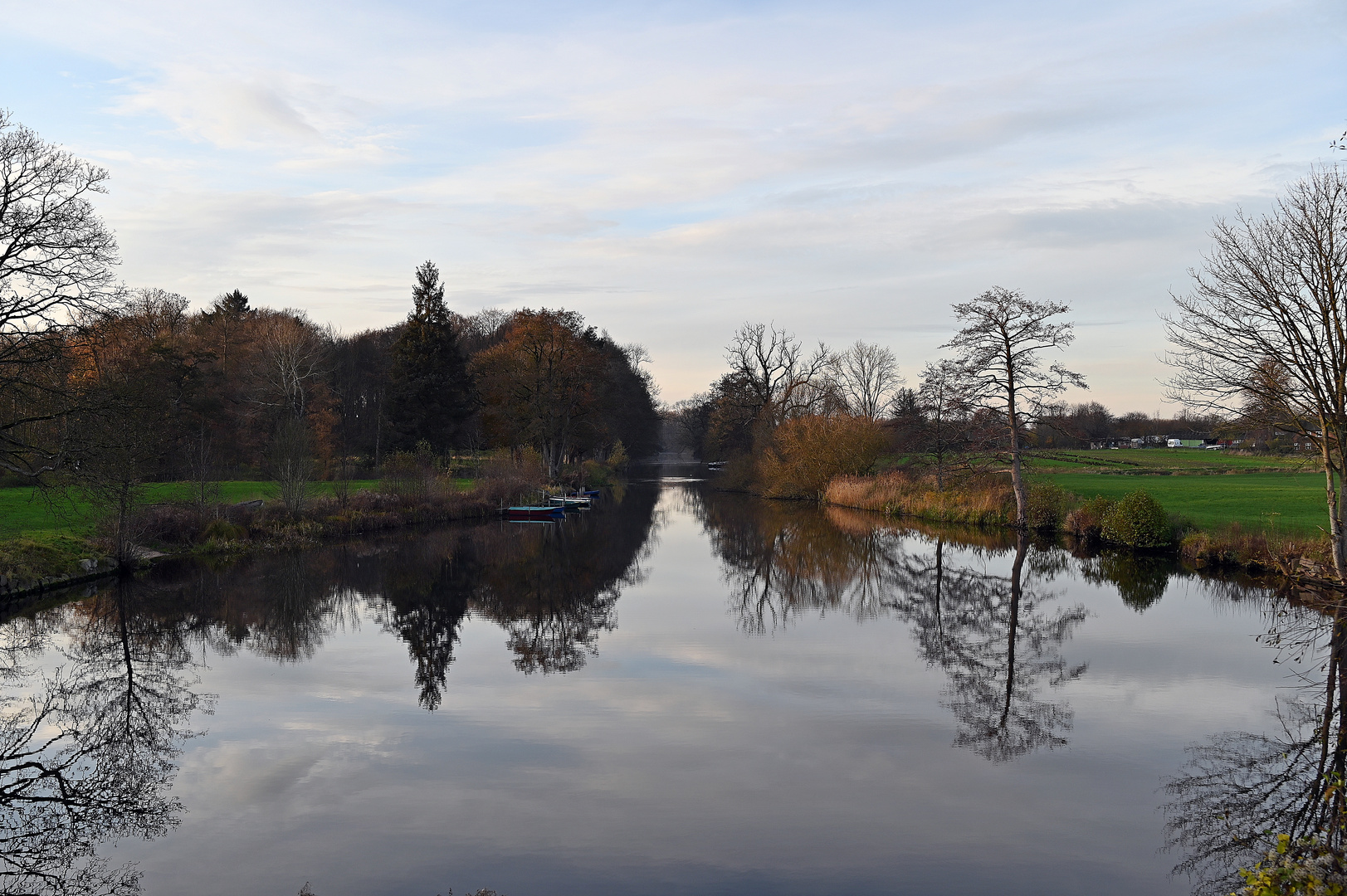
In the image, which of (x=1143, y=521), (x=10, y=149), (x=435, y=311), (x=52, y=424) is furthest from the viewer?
(x=435, y=311)

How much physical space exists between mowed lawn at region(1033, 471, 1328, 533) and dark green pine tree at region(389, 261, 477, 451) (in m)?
31.5

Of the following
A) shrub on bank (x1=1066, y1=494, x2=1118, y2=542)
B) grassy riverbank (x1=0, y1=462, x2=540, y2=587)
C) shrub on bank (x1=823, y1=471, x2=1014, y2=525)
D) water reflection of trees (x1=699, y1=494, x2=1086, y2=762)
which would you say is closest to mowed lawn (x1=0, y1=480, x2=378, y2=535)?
grassy riverbank (x1=0, y1=462, x2=540, y2=587)

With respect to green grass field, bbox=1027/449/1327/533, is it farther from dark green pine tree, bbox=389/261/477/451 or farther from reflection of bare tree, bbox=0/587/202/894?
dark green pine tree, bbox=389/261/477/451

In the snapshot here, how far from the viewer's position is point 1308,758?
8.73 m

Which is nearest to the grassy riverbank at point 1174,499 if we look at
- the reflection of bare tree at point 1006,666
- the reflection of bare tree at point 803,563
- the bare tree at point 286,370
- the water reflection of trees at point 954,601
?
the water reflection of trees at point 954,601

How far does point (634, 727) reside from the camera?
1007cm

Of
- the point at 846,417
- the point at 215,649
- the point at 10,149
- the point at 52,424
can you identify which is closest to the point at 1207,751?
the point at 215,649

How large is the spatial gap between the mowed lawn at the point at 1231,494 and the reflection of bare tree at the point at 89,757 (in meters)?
23.2

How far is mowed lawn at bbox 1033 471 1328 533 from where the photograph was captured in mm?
23344

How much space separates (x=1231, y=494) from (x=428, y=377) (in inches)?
1497

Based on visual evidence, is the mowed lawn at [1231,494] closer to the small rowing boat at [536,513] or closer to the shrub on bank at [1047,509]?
the shrub on bank at [1047,509]

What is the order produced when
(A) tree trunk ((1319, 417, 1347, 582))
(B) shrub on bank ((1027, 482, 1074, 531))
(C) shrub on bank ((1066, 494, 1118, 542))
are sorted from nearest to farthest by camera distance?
(A) tree trunk ((1319, 417, 1347, 582)), (C) shrub on bank ((1066, 494, 1118, 542)), (B) shrub on bank ((1027, 482, 1074, 531))

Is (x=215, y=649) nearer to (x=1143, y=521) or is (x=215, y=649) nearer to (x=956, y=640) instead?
(x=956, y=640)

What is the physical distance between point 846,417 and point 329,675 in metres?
36.3
